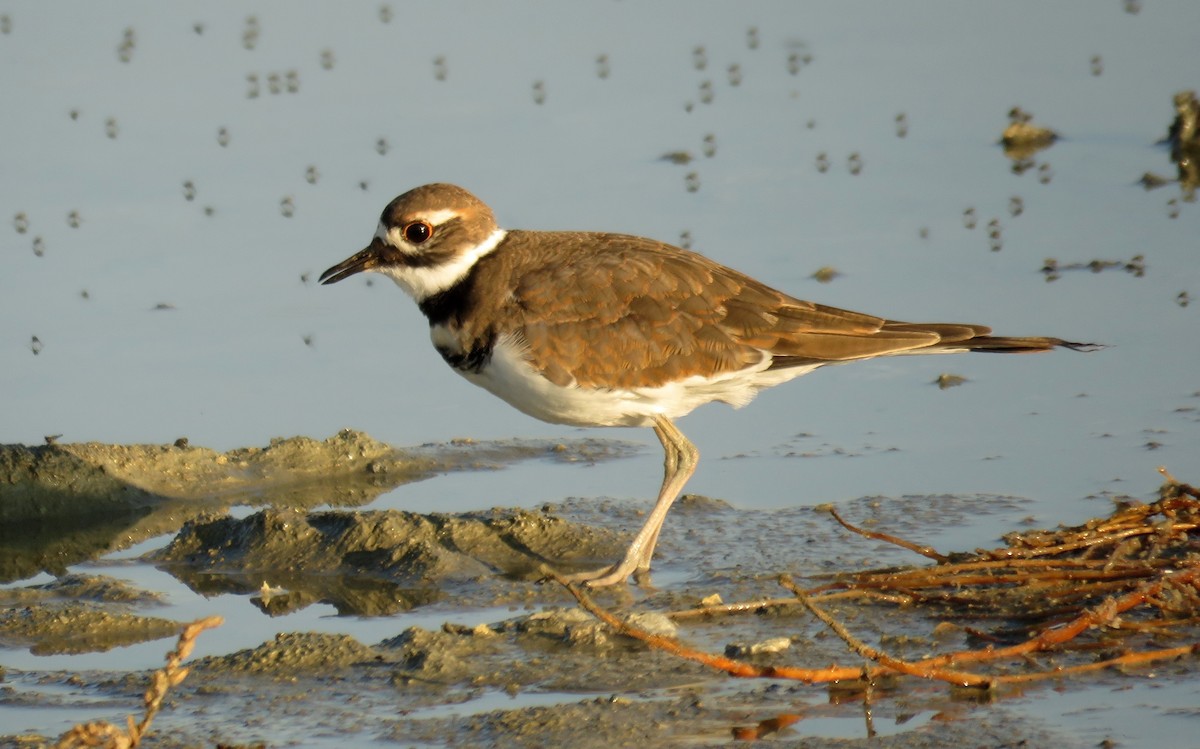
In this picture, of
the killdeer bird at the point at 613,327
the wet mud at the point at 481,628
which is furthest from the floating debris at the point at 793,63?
the killdeer bird at the point at 613,327

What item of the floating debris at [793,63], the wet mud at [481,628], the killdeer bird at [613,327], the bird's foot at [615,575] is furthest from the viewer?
the floating debris at [793,63]

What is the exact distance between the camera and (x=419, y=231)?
278 inches

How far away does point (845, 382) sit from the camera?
8656 millimetres

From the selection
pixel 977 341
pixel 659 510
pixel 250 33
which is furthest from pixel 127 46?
pixel 977 341

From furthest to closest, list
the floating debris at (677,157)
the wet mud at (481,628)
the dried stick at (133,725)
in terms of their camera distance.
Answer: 1. the floating debris at (677,157)
2. the wet mud at (481,628)
3. the dried stick at (133,725)

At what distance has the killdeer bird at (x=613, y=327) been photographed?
669 cm

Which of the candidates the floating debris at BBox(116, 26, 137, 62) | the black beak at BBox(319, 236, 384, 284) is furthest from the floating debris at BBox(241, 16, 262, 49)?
the black beak at BBox(319, 236, 384, 284)

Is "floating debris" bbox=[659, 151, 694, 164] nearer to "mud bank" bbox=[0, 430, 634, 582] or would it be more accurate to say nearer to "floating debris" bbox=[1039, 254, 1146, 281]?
"floating debris" bbox=[1039, 254, 1146, 281]

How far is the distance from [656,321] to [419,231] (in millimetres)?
1025

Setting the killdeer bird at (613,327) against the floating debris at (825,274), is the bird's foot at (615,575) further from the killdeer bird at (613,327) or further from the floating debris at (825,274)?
the floating debris at (825,274)

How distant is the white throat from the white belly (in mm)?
177

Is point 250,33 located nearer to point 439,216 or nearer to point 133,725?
point 439,216

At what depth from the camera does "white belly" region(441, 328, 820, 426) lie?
21.8ft

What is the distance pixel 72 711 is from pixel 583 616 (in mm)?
1633
